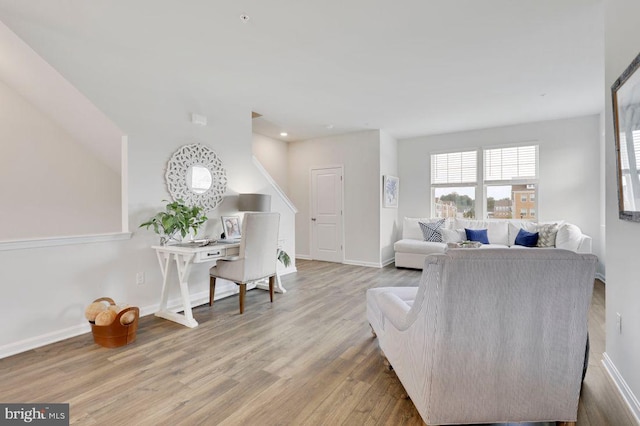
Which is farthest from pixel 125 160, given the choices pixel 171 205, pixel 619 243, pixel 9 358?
pixel 619 243

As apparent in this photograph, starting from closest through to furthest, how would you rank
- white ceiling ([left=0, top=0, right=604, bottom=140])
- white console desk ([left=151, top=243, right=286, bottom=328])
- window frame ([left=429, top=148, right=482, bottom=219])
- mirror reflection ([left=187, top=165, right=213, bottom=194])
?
1. white ceiling ([left=0, top=0, right=604, bottom=140])
2. white console desk ([left=151, top=243, right=286, bottom=328])
3. mirror reflection ([left=187, top=165, right=213, bottom=194])
4. window frame ([left=429, top=148, right=482, bottom=219])

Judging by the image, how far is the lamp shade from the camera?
153 inches

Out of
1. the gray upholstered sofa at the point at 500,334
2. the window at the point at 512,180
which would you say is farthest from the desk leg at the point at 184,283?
the window at the point at 512,180

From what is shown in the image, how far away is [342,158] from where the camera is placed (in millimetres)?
5977

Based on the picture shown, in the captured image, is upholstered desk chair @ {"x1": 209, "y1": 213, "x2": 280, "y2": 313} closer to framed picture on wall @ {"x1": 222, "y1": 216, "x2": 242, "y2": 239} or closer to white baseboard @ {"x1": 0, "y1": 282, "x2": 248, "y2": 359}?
white baseboard @ {"x1": 0, "y1": 282, "x2": 248, "y2": 359}

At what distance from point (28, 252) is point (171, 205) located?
3.68ft

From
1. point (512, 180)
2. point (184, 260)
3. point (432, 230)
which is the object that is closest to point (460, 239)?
point (432, 230)

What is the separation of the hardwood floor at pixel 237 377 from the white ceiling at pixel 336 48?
2.45m

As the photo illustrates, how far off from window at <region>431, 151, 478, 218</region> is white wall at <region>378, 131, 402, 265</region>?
779 mm

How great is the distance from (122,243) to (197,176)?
3.59ft

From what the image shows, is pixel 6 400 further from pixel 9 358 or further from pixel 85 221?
pixel 85 221

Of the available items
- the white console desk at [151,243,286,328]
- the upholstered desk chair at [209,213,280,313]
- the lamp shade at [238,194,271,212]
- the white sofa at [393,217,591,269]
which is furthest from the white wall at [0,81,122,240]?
the white sofa at [393,217,591,269]

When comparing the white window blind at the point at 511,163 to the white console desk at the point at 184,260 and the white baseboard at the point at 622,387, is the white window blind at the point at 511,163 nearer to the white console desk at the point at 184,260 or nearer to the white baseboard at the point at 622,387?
the white baseboard at the point at 622,387

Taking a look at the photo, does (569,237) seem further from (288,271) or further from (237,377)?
(237,377)
